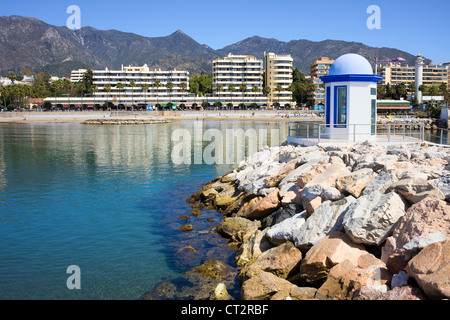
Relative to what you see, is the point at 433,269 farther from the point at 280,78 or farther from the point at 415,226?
the point at 280,78

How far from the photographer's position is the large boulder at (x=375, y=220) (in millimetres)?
9977

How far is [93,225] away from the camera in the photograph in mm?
17141

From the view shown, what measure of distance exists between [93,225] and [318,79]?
162 meters

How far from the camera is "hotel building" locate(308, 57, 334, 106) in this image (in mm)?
162125

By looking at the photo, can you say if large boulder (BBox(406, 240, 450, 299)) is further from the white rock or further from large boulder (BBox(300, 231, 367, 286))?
large boulder (BBox(300, 231, 367, 286))

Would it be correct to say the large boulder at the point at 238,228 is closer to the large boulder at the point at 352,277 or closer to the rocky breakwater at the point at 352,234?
the rocky breakwater at the point at 352,234

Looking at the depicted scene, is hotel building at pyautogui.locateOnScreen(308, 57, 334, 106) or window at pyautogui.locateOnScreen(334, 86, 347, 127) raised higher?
hotel building at pyautogui.locateOnScreen(308, 57, 334, 106)

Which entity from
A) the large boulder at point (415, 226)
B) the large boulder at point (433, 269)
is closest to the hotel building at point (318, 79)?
the large boulder at point (415, 226)

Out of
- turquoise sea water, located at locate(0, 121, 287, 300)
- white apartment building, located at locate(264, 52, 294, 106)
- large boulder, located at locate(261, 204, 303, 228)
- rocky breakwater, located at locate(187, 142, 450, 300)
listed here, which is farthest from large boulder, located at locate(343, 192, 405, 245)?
white apartment building, located at locate(264, 52, 294, 106)

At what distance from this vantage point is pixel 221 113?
136250 mm

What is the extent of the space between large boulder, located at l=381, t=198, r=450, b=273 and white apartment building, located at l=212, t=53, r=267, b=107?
155421 mm

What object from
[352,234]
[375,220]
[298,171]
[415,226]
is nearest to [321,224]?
[352,234]

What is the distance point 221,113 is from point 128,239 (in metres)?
122

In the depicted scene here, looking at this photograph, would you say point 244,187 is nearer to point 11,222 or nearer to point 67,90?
point 11,222
